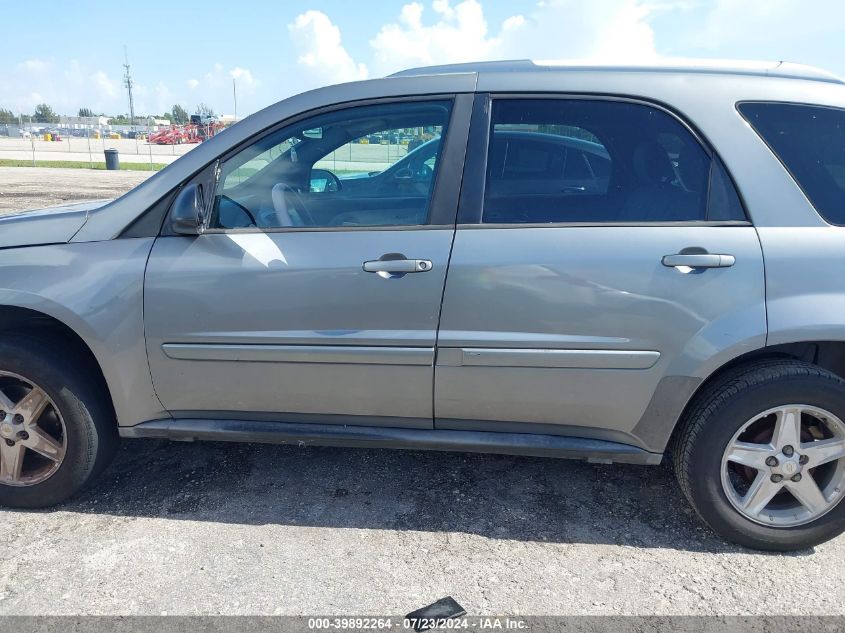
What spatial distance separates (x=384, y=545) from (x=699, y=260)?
5.61 ft

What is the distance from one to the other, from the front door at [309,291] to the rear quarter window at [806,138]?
3.91ft

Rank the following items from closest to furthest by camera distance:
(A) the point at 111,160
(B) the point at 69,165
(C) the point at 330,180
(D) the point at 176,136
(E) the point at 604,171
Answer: (E) the point at 604,171 < (C) the point at 330,180 < (A) the point at 111,160 < (B) the point at 69,165 < (D) the point at 176,136

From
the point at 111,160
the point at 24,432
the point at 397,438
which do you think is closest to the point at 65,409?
the point at 24,432

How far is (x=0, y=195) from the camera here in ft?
47.3

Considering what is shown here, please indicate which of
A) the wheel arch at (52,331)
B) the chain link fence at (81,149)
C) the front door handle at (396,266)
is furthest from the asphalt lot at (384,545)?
the chain link fence at (81,149)

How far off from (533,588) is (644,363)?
968 mm

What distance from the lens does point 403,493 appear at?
3.06 m

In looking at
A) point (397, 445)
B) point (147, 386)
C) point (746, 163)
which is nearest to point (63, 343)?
point (147, 386)

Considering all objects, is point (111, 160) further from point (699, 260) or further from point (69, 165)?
point (699, 260)

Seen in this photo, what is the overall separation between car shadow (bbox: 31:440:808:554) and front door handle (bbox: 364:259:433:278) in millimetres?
1128

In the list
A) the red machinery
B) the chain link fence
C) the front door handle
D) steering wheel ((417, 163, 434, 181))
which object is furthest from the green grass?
the front door handle

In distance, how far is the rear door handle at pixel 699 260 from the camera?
2.43 m

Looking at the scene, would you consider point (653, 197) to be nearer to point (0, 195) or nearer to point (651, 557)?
point (651, 557)

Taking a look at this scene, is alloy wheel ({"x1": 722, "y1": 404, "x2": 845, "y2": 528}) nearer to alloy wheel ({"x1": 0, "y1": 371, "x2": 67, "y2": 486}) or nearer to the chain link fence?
alloy wheel ({"x1": 0, "y1": 371, "x2": 67, "y2": 486})
